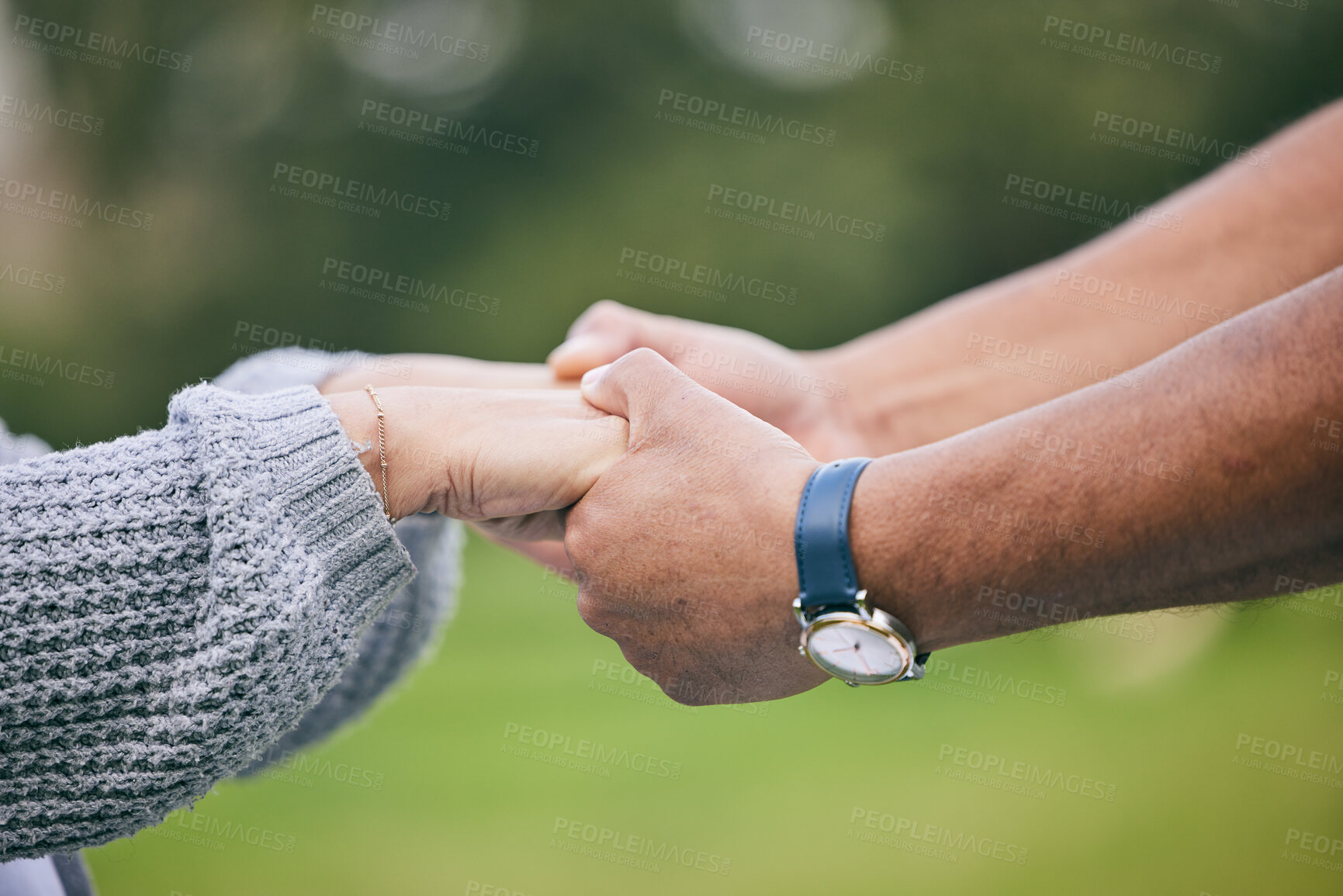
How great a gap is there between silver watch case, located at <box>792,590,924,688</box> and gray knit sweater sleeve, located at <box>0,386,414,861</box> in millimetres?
574

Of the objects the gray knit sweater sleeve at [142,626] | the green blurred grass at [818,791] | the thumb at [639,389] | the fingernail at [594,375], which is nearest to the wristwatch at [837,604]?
the thumb at [639,389]

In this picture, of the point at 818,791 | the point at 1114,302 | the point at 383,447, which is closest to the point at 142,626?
the point at 383,447

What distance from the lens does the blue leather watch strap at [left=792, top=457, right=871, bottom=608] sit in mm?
1021

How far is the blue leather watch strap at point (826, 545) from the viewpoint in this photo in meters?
1.02

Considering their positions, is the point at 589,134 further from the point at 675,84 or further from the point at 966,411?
the point at 966,411

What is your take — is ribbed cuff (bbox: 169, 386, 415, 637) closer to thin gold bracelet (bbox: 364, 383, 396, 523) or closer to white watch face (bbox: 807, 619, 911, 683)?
thin gold bracelet (bbox: 364, 383, 396, 523)

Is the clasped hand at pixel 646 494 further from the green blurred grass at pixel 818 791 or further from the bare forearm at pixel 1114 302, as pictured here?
the green blurred grass at pixel 818 791

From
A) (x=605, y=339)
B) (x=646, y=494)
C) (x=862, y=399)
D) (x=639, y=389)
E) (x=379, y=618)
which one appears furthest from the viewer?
(x=862, y=399)

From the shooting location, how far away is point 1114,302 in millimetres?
1725

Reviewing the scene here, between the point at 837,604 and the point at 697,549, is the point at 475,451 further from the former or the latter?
the point at 837,604

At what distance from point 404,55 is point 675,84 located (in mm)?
1800

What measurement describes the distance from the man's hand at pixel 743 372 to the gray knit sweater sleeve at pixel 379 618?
40 centimetres

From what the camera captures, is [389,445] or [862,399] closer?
[389,445]

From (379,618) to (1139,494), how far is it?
1.13m
